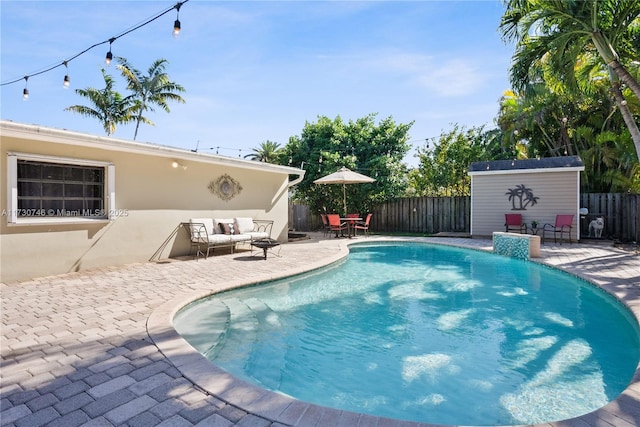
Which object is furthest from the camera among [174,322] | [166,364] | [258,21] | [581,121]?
[581,121]

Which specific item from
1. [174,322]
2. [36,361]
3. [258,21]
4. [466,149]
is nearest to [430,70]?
[466,149]

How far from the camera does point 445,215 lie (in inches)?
601

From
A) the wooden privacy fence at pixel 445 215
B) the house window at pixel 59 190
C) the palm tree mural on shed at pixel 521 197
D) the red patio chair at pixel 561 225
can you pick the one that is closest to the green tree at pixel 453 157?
the wooden privacy fence at pixel 445 215

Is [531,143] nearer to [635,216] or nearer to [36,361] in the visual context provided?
[635,216]

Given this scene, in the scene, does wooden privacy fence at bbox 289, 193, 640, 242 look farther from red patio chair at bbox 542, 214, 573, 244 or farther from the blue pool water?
the blue pool water

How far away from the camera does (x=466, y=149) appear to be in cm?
1675

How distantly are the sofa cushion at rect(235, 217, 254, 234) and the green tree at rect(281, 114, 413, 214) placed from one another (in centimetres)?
588

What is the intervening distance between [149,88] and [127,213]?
18217 mm

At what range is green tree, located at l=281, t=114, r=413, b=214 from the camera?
50.2ft

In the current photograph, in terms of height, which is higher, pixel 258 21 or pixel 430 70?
pixel 430 70

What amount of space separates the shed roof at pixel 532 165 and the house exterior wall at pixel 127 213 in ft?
28.5

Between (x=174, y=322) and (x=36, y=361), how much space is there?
4.66 feet

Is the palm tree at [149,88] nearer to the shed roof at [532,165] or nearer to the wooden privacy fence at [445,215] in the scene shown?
the wooden privacy fence at [445,215]

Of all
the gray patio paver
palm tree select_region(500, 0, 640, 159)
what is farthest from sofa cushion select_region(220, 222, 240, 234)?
palm tree select_region(500, 0, 640, 159)
